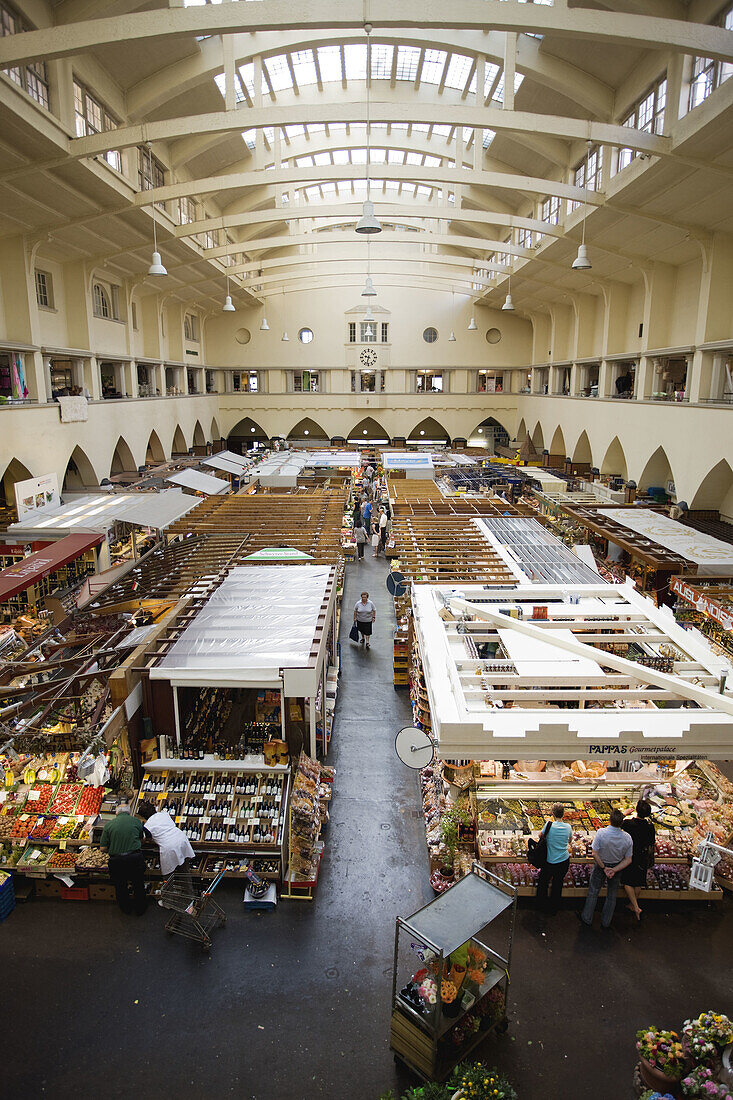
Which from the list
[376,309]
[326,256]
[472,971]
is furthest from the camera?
[376,309]

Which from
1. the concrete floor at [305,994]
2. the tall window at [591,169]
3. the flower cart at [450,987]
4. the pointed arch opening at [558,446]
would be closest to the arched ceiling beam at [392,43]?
the tall window at [591,169]

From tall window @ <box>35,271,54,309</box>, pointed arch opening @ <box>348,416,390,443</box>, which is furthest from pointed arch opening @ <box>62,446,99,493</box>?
pointed arch opening @ <box>348,416,390,443</box>

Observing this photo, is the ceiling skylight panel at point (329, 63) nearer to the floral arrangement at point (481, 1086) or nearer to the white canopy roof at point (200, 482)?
the white canopy roof at point (200, 482)

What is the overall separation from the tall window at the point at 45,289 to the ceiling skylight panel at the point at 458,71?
35.3 ft

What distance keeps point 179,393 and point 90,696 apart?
21930 millimetres

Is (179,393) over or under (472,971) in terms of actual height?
over

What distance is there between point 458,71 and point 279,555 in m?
13.4

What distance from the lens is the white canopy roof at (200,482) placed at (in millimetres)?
17420

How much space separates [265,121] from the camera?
10992 millimetres

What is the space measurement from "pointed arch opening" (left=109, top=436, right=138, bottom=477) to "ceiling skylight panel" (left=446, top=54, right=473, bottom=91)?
42.6ft

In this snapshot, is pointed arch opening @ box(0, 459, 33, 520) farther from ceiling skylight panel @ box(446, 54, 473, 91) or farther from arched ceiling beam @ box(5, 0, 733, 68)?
ceiling skylight panel @ box(446, 54, 473, 91)

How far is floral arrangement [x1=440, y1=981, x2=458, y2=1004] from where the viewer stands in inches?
170

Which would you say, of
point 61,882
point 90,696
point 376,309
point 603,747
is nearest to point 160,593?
point 90,696

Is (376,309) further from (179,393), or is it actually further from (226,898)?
(226,898)
